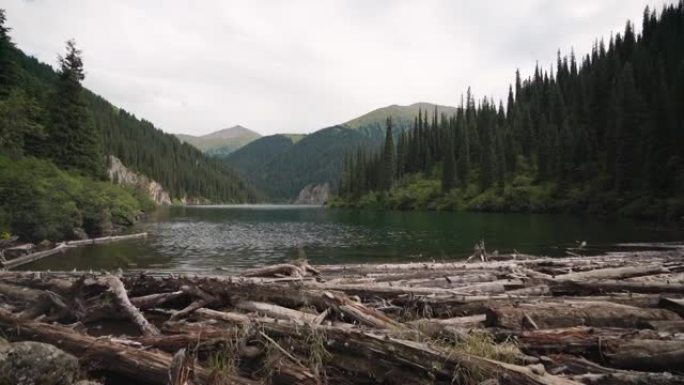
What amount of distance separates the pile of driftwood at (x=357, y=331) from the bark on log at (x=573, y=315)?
0.02 metres

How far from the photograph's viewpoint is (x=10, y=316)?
8617 mm

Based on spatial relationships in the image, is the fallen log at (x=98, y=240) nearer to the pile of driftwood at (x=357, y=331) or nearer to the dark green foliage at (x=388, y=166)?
the pile of driftwood at (x=357, y=331)

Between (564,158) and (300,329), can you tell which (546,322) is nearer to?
(300,329)

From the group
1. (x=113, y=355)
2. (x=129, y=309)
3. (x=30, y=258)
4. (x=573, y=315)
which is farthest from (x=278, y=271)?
(x=30, y=258)

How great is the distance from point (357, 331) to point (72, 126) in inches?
2322

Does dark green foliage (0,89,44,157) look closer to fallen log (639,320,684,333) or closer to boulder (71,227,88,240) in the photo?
boulder (71,227,88,240)

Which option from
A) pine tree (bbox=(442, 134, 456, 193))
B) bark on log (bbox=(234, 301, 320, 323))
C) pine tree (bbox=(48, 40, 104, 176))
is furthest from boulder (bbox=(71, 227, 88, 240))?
pine tree (bbox=(442, 134, 456, 193))

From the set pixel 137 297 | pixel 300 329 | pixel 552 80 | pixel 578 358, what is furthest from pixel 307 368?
pixel 552 80

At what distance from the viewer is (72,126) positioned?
52.8m

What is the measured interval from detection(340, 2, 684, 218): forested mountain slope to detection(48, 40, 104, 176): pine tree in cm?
7475

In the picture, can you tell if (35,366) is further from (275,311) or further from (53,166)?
(53,166)

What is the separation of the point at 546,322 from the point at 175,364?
6522 millimetres

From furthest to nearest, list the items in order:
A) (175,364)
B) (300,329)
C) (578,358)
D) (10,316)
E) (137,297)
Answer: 1. (137,297)
2. (10,316)
3. (300,329)
4. (578,358)
5. (175,364)

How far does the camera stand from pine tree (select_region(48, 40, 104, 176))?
5122cm
